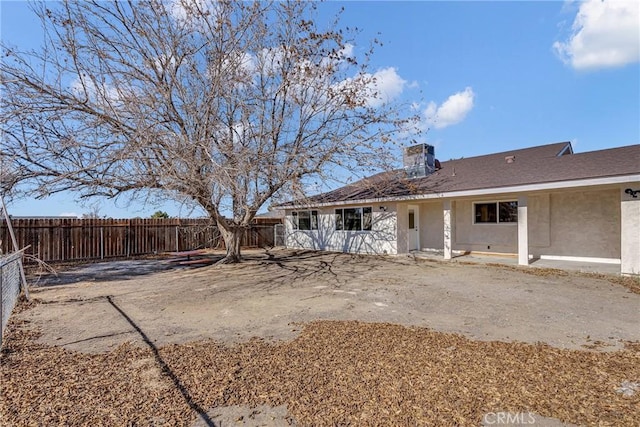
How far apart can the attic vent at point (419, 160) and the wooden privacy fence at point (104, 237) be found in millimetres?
9832

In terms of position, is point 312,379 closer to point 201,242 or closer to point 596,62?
point 596,62

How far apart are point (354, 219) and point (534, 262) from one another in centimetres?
732

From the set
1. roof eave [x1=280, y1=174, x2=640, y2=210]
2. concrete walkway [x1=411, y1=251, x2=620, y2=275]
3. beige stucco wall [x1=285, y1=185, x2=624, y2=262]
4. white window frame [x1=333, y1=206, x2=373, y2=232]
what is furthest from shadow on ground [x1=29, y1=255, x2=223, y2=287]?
concrete walkway [x1=411, y1=251, x2=620, y2=275]

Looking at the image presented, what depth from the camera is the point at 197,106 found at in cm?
903

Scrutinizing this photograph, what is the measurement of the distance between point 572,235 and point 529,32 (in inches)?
275

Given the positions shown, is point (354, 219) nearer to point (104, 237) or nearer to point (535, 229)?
point (535, 229)

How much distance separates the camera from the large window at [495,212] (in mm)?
12539

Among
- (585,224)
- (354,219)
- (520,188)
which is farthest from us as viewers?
(354,219)

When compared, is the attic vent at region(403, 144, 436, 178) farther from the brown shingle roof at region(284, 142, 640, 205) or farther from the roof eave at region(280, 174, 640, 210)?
the roof eave at region(280, 174, 640, 210)

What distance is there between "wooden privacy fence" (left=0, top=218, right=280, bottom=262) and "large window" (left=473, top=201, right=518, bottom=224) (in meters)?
11.6

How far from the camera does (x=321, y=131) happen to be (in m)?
11.2

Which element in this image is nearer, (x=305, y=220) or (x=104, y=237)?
(x=104, y=237)

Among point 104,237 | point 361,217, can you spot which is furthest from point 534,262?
point 104,237

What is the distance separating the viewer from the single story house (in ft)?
30.9
